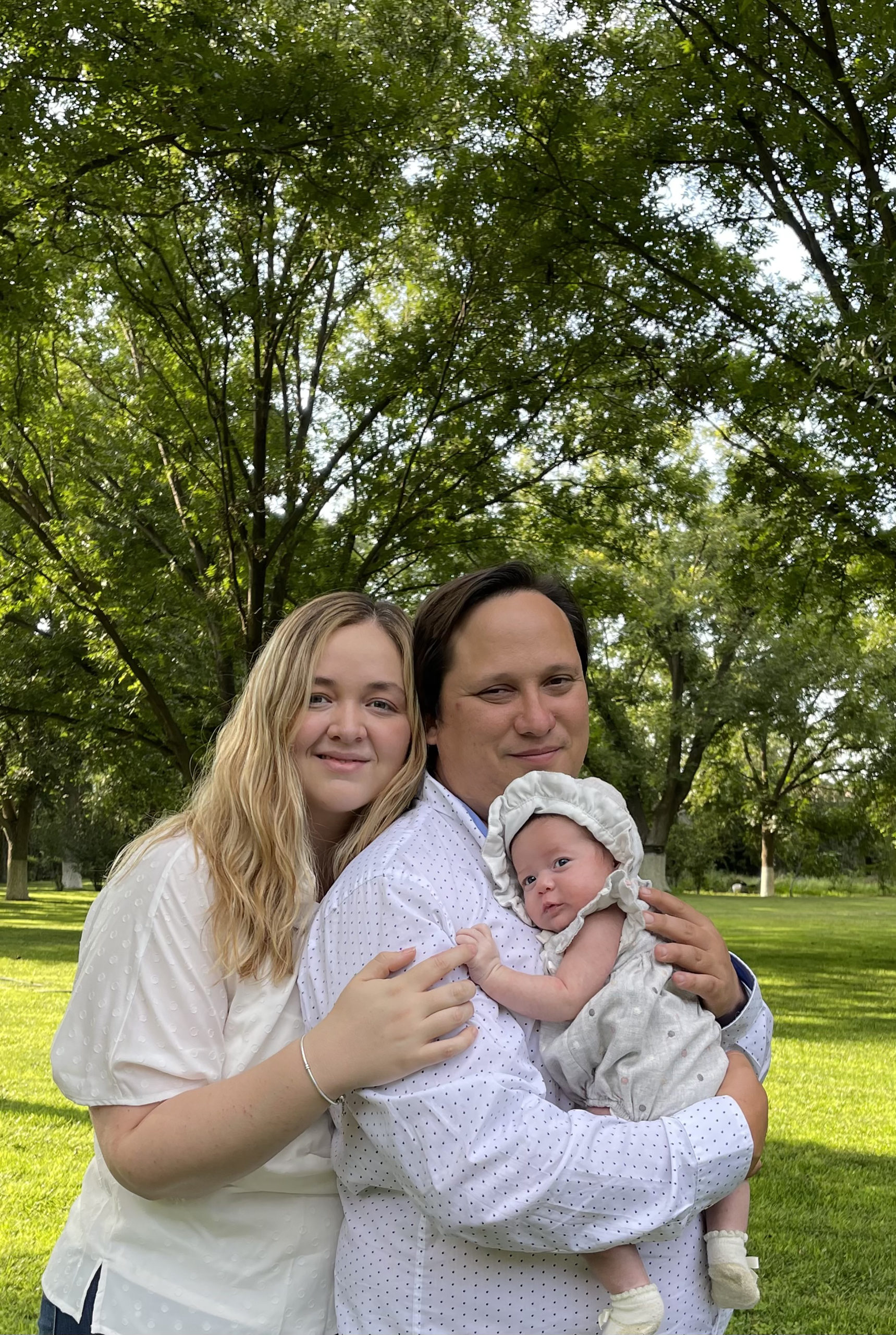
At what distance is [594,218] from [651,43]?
1.69 metres

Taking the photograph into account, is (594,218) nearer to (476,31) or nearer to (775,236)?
(775,236)

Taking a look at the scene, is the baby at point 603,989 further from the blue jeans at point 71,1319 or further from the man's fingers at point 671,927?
the blue jeans at point 71,1319

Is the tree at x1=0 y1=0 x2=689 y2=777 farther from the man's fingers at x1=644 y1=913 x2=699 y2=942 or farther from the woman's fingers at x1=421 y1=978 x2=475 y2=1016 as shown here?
the woman's fingers at x1=421 y1=978 x2=475 y2=1016

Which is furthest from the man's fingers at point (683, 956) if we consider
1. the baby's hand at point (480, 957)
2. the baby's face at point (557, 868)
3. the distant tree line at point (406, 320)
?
the distant tree line at point (406, 320)

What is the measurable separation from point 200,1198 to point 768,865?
152 ft

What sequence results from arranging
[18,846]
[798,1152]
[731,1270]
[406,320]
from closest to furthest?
[731,1270]
[798,1152]
[406,320]
[18,846]

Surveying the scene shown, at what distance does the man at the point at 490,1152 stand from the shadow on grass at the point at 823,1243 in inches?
148

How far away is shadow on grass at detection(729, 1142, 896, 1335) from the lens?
5.50 metres

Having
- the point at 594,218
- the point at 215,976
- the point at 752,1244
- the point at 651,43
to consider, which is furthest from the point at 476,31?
the point at 215,976

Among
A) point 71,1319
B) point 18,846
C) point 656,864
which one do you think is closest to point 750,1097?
point 71,1319

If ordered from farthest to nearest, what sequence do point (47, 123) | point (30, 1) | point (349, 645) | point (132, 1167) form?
point (47, 123), point (30, 1), point (349, 645), point (132, 1167)

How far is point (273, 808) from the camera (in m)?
2.44

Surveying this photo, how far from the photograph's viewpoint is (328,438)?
48.0 ft

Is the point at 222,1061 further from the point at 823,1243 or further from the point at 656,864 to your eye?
the point at 656,864
